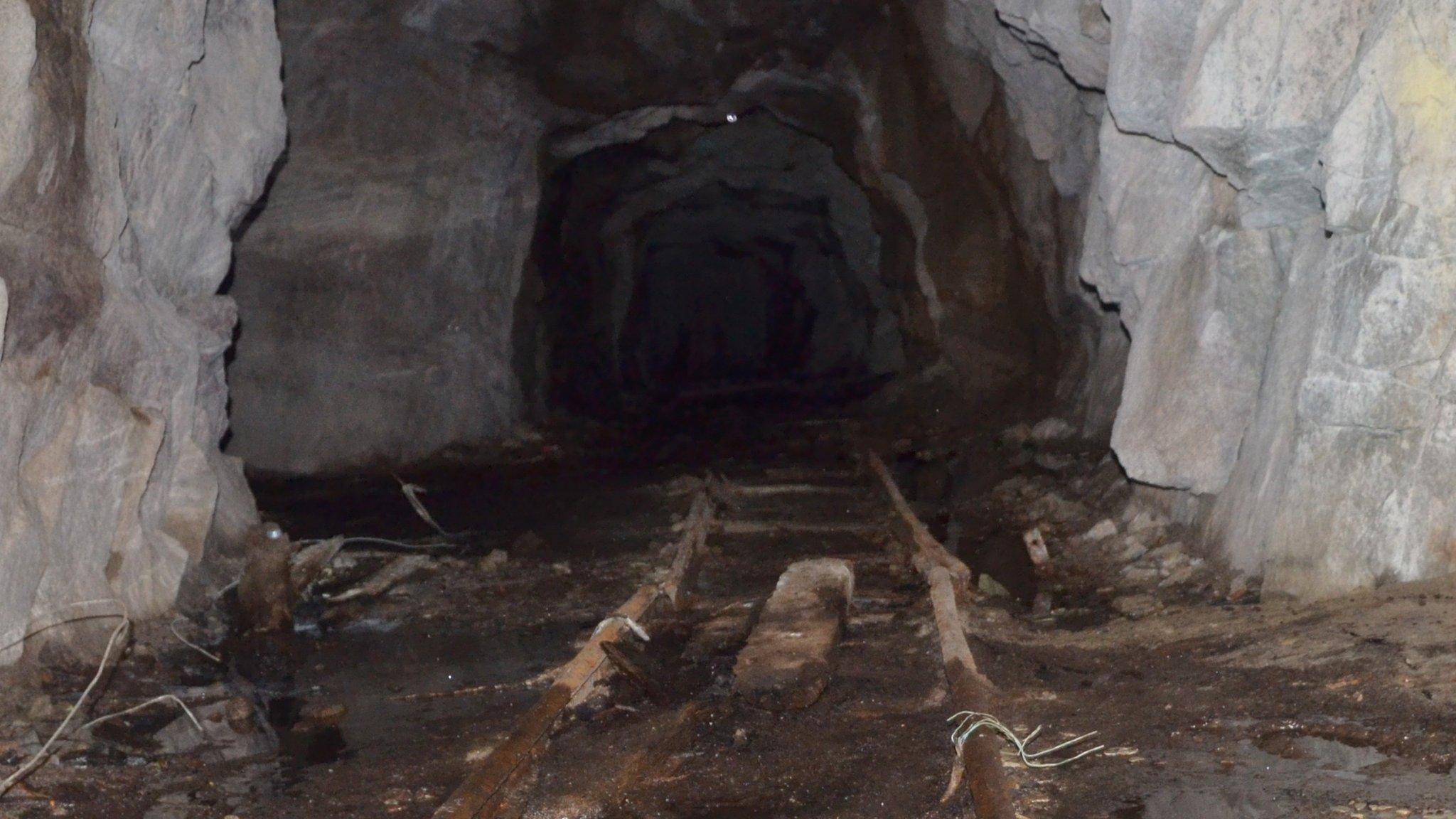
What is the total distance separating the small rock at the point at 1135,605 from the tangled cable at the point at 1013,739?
2104 mm

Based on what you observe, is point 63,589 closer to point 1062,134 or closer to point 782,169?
point 1062,134

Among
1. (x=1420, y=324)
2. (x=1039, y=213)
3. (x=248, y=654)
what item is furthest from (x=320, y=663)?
(x=1039, y=213)

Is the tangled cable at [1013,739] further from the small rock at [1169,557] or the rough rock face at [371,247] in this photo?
the rough rock face at [371,247]

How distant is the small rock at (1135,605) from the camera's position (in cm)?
602

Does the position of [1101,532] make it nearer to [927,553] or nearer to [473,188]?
[927,553]

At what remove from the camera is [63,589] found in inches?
225

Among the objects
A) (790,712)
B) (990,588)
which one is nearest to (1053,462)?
(990,588)

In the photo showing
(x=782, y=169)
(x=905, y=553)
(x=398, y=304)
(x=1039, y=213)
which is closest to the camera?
(x=905, y=553)

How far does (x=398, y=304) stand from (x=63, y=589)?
900cm

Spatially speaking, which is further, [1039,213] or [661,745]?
[1039,213]

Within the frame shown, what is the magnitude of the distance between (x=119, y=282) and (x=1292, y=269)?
6097mm

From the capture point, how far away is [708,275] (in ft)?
104

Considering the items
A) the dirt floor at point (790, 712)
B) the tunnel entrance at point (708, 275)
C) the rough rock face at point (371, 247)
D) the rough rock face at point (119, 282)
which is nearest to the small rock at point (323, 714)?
the dirt floor at point (790, 712)

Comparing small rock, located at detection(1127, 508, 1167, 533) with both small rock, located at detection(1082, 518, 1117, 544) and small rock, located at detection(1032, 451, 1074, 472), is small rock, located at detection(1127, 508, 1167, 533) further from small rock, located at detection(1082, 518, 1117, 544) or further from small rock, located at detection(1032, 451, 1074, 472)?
small rock, located at detection(1032, 451, 1074, 472)
